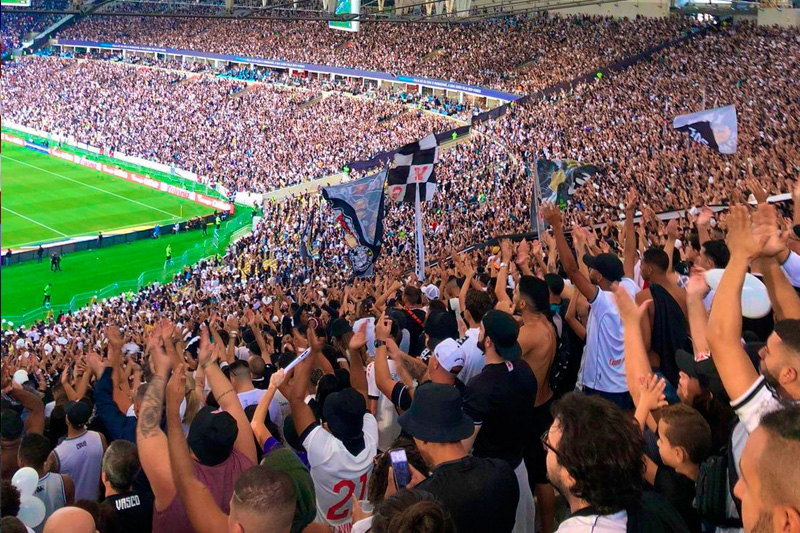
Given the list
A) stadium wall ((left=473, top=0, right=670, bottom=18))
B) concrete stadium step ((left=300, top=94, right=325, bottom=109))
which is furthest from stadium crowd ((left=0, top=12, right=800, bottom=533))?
concrete stadium step ((left=300, top=94, right=325, bottom=109))

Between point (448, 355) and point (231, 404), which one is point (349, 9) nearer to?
point (448, 355)

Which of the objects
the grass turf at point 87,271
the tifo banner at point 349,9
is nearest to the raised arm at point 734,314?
the grass turf at point 87,271

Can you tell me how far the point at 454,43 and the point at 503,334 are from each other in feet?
157

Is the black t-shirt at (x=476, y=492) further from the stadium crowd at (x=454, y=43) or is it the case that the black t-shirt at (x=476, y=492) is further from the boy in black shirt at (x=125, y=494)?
the stadium crowd at (x=454, y=43)

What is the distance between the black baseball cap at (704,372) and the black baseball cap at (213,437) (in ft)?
7.84

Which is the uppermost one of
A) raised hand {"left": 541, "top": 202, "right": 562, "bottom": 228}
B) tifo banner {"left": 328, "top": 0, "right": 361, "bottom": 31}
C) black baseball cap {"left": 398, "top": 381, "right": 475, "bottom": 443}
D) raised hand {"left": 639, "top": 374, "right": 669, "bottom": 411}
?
tifo banner {"left": 328, "top": 0, "right": 361, "bottom": 31}

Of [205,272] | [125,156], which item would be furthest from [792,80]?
[125,156]

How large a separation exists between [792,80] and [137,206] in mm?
31295

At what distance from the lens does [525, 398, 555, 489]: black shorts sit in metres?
5.46

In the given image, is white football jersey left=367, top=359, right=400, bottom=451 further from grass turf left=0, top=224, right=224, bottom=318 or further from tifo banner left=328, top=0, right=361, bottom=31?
tifo banner left=328, top=0, right=361, bottom=31

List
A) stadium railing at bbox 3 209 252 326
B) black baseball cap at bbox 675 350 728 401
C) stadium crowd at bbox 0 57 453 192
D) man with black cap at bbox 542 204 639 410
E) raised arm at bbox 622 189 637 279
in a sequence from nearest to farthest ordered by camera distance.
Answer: black baseball cap at bbox 675 350 728 401 < man with black cap at bbox 542 204 639 410 < raised arm at bbox 622 189 637 279 < stadium railing at bbox 3 209 252 326 < stadium crowd at bbox 0 57 453 192

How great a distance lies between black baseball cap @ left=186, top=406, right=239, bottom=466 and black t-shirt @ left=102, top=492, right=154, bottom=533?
0.57m

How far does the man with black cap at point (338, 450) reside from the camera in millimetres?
4262

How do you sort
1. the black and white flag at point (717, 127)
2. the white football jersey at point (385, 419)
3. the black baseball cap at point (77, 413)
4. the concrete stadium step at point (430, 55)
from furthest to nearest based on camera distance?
the concrete stadium step at point (430, 55) → the black and white flag at point (717, 127) → the white football jersey at point (385, 419) → the black baseball cap at point (77, 413)
